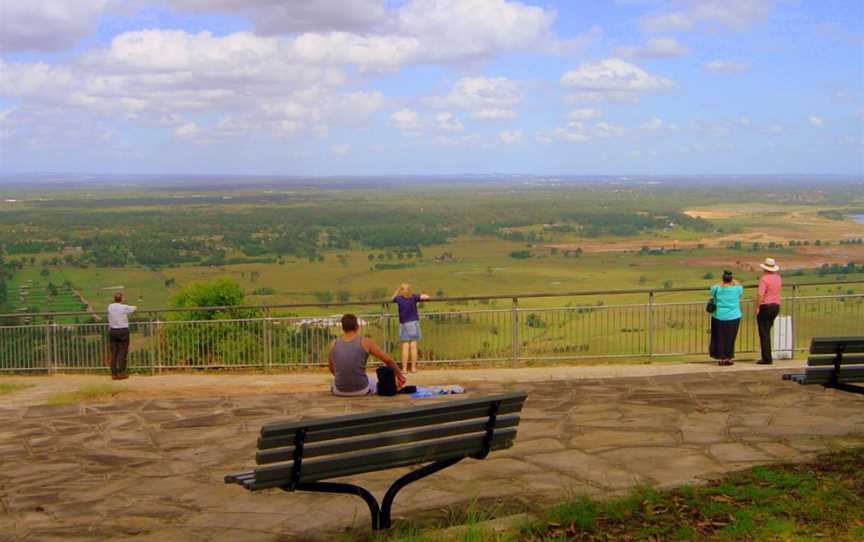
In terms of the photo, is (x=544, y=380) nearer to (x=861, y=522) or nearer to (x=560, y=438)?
(x=560, y=438)

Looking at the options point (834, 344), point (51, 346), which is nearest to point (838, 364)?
point (834, 344)

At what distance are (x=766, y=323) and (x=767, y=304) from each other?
281mm

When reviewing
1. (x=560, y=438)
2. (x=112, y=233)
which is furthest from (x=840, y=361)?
(x=112, y=233)

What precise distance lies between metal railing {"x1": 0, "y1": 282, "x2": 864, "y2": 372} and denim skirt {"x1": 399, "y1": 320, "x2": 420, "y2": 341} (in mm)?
835

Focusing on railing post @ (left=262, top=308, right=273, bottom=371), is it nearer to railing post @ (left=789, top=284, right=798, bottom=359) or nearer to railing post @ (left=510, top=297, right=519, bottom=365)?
railing post @ (left=510, top=297, right=519, bottom=365)

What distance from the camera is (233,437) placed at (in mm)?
10008

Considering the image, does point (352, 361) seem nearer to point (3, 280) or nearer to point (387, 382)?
point (387, 382)

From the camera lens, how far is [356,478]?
8.27m

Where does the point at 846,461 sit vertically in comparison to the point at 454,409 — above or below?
below

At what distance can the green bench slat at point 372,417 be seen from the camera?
6.02 m

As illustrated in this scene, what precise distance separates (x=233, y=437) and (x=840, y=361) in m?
5.62

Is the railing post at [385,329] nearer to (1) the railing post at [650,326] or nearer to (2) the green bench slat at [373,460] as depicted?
(1) the railing post at [650,326]

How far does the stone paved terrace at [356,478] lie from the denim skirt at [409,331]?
75.7 inches

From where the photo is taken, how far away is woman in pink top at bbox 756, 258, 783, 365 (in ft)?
49.1
